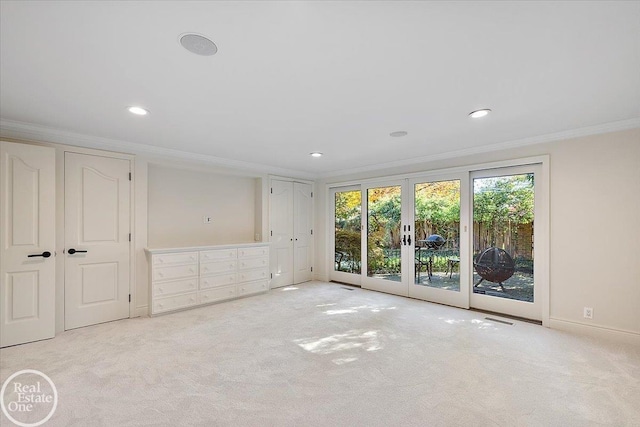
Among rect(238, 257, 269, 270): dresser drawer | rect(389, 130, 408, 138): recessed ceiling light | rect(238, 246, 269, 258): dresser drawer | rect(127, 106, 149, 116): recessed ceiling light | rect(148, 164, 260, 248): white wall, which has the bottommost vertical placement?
rect(238, 257, 269, 270): dresser drawer

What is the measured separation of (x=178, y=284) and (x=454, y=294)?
4088 mm

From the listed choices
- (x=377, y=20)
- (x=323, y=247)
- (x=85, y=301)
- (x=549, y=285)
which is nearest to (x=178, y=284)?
(x=85, y=301)

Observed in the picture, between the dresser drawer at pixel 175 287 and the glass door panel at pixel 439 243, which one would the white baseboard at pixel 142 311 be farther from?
the glass door panel at pixel 439 243

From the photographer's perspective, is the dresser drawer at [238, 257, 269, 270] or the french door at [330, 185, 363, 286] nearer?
the dresser drawer at [238, 257, 269, 270]

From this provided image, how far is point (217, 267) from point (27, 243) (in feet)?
7.20

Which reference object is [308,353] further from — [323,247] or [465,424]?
[323,247]

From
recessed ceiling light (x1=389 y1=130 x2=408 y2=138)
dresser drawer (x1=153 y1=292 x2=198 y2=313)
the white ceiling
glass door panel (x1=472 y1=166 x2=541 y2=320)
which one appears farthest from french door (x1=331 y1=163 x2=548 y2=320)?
dresser drawer (x1=153 y1=292 x2=198 y2=313)

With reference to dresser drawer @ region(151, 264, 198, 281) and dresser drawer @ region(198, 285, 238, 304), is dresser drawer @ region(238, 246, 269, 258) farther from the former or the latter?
dresser drawer @ region(151, 264, 198, 281)

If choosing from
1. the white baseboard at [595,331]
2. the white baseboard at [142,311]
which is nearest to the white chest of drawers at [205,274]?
the white baseboard at [142,311]

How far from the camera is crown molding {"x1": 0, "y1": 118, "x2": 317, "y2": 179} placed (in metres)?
3.18

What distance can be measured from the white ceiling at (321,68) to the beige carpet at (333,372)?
232cm

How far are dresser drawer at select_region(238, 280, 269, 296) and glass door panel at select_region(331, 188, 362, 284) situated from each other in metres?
1.63

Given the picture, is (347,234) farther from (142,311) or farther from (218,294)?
(142,311)

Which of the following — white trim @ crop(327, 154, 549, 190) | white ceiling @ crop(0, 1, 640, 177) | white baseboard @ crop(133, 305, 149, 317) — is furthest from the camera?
white baseboard @ crop(133, 305, 149, 317)
